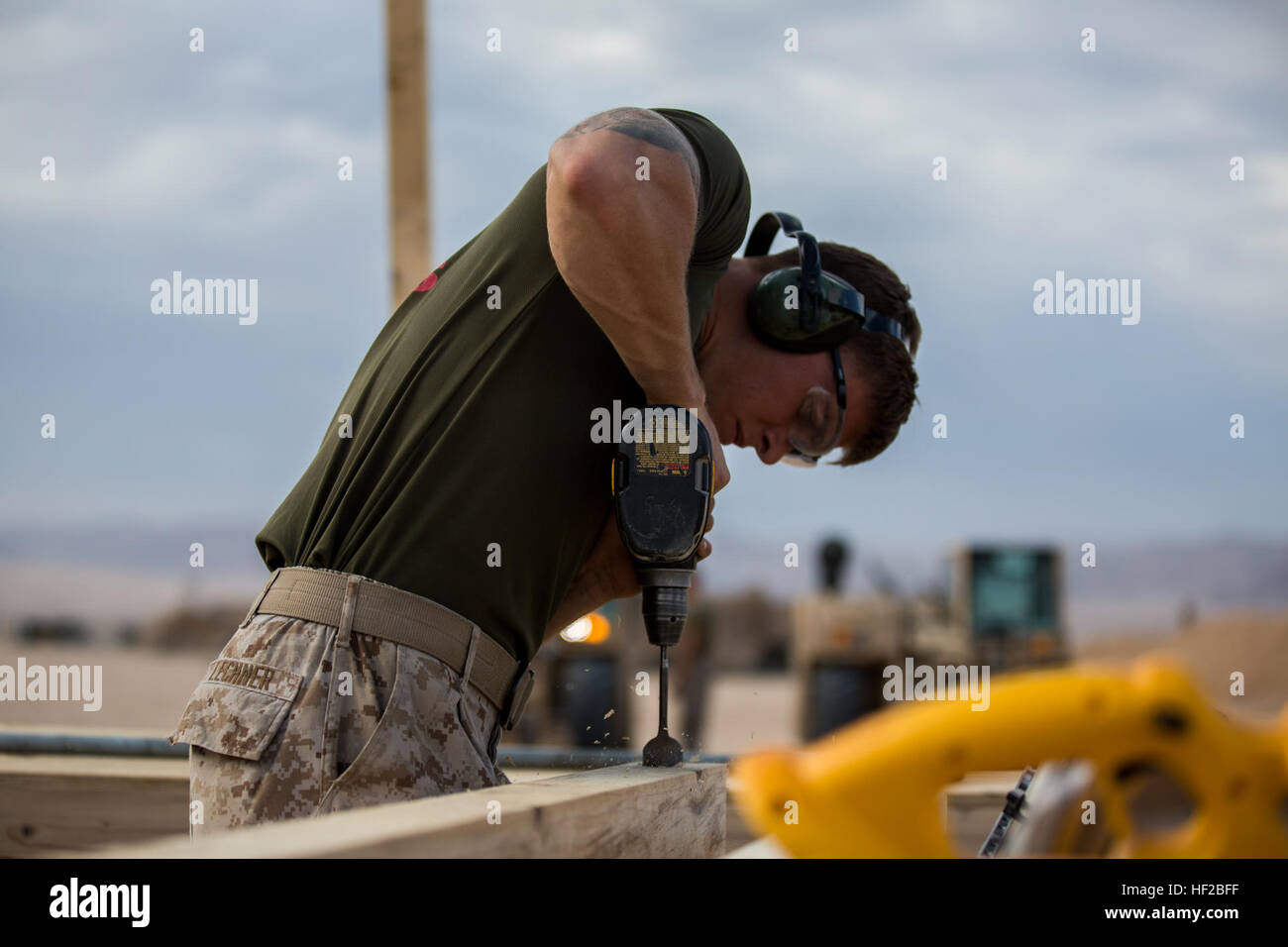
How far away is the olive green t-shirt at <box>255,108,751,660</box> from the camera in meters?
1.60

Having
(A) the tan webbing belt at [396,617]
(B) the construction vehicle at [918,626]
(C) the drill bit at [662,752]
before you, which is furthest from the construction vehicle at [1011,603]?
(A) the tan webbing belt at [396,617]

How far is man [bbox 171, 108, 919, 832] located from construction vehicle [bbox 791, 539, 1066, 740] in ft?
20.2

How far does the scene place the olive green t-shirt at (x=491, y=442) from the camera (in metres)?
1.60

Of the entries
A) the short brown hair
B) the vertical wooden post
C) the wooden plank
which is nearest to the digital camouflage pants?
the short brown hair

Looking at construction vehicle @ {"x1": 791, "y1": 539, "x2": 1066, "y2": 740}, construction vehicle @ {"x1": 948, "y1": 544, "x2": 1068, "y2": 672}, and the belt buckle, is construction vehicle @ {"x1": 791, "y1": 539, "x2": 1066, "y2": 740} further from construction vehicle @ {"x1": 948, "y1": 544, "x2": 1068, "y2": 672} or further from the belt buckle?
the belt buckle

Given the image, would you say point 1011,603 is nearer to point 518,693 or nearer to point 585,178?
point 518,693

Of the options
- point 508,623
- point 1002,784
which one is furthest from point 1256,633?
point 508,623

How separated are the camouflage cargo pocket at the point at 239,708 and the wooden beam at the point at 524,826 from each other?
339 mm

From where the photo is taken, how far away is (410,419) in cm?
165

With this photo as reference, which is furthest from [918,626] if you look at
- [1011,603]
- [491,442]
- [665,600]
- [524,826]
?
[524,826]

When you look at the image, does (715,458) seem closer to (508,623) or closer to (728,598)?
(508,623)

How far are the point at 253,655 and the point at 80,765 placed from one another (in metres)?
1.63

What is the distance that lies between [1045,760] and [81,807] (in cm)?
270

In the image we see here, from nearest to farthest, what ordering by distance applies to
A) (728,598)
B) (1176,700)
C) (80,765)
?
1. (1176,700)
2. (80,765)
3. (728,598)
